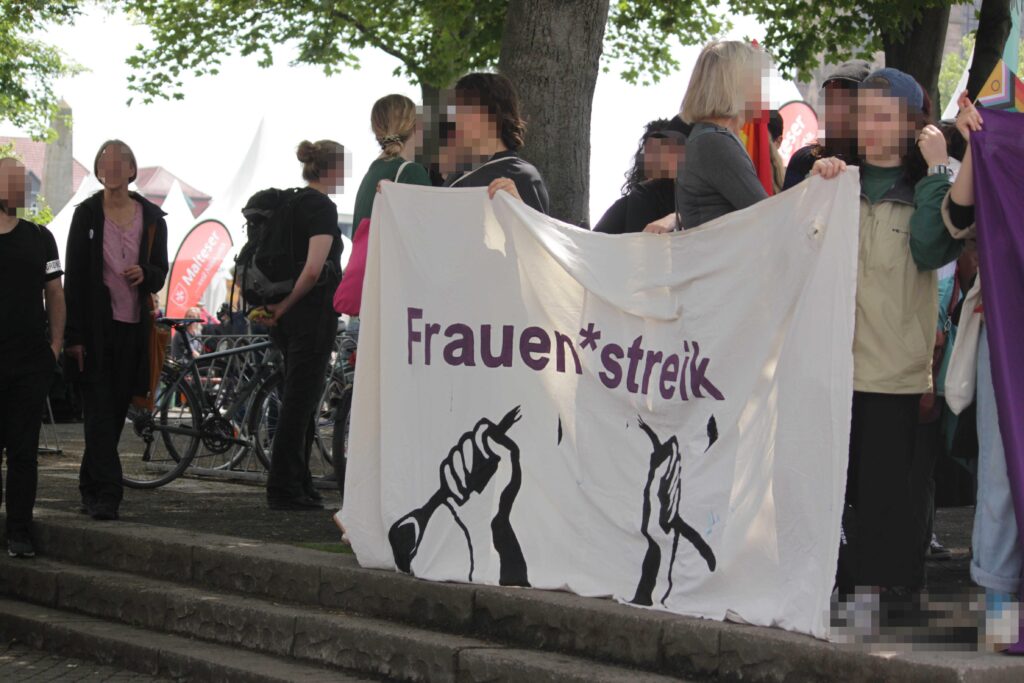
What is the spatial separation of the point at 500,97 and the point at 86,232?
2.84 m

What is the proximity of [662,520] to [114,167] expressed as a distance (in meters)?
4.14

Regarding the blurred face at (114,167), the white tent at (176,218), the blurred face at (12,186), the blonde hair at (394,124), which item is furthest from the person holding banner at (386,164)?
the white tent at (176,218)

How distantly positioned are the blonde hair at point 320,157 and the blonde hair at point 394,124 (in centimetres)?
115

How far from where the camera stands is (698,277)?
533 centimetres

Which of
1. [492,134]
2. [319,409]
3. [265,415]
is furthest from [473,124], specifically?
[265,415]

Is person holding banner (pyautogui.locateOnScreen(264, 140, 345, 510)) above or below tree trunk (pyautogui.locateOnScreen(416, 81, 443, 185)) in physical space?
below

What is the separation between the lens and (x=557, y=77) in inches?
327

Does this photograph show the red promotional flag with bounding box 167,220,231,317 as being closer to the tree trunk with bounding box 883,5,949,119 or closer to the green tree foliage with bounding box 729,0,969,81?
the green tree foliage with bounding box 729,0,969,81

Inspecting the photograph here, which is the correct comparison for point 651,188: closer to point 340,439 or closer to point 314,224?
point 314,224

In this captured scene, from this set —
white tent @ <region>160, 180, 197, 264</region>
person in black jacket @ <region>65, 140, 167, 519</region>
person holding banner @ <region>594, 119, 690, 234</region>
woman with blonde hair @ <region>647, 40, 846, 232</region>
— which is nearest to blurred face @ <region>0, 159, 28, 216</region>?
person in black jacket @ <region>65, 140, 167, 519</region>

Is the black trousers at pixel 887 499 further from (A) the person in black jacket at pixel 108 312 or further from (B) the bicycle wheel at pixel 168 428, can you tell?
(B) the bicycle wheel at pixel 168 428

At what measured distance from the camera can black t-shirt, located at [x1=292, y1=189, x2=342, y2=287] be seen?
336 inches

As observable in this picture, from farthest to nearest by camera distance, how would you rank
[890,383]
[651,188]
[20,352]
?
[20,352]
[651,188]
[890,383]

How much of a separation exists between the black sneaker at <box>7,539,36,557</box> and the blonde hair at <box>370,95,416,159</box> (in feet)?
8.64
